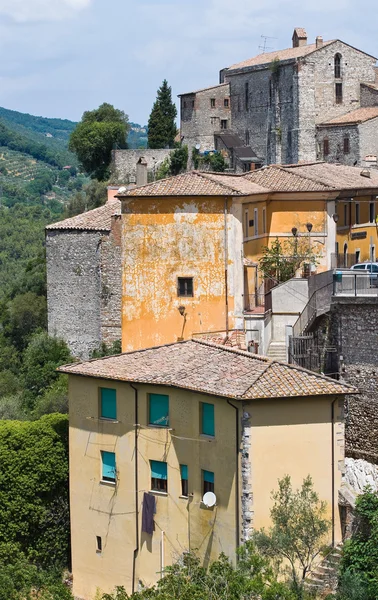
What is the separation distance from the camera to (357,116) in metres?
61.4

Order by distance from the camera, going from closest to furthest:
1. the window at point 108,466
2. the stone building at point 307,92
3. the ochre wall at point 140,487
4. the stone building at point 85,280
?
the ochre wall at point 140,487
the window at point 108,466
the stone building at point 85,280
the stone building at point 307,92

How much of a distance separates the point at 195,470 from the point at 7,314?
31.4m

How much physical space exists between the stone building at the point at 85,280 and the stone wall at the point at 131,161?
1852cm

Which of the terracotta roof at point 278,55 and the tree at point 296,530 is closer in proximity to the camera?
the tree at point 296,530

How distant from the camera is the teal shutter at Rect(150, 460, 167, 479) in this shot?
87.7 feet

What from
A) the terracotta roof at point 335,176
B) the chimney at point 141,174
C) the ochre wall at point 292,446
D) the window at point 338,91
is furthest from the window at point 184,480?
the window at point 338,91

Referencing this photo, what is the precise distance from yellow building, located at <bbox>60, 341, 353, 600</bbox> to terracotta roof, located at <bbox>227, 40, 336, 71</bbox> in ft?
122

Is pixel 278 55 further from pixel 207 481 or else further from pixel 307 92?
pixel 207 481

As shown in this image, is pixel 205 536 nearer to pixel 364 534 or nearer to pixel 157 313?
pixel 364 534

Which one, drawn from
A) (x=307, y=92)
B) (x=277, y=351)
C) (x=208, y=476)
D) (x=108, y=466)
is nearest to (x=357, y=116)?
(x=307, y=92)

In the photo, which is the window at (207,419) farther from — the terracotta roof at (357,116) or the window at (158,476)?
the terracotta roof at (357,116)

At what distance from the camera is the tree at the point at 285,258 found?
36.3 m

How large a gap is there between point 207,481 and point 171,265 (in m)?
9.93

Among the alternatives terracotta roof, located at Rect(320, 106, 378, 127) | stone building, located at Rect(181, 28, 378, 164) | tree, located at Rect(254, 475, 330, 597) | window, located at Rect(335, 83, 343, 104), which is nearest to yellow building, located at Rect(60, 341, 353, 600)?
tree, located at Rect(254, 475, 330, 597)
